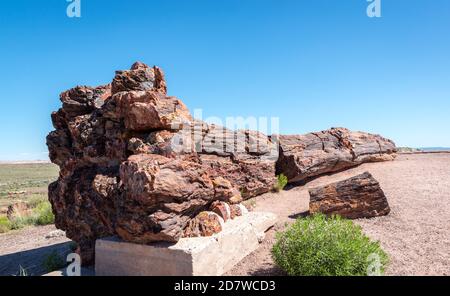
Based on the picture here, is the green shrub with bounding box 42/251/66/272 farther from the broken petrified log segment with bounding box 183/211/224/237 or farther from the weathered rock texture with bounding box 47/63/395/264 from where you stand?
the broken petrified log segment with bounding box 183/211/224/237

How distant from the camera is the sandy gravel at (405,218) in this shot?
679 centimetres

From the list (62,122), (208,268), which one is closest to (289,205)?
(208,268)

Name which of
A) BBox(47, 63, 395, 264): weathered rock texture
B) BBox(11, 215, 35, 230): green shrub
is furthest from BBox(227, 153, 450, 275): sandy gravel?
BBox(11, 215, 35, 230): green shrub

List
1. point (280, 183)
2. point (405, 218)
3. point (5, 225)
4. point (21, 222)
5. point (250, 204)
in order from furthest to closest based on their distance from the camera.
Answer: point (21, 222) < point (5, 225) < point (280, 183) < point (250, 204) < point (405, 218)

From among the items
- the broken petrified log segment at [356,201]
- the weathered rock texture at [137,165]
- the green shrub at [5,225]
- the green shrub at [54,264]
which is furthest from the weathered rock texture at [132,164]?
the green shrub at [5,225]

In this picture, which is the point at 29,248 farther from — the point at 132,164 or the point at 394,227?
the point at 394,227

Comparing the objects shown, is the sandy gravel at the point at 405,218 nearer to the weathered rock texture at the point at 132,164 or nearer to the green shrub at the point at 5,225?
the weathered rock texture at the point at 132,164

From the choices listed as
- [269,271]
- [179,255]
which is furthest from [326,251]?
[179,255]

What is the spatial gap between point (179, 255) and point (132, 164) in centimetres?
181

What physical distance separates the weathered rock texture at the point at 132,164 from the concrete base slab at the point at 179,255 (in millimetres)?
218

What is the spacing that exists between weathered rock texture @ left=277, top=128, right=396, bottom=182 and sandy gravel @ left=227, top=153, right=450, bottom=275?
0.50 metres

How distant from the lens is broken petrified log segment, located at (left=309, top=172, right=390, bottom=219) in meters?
9.30

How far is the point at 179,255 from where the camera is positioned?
232 inches
